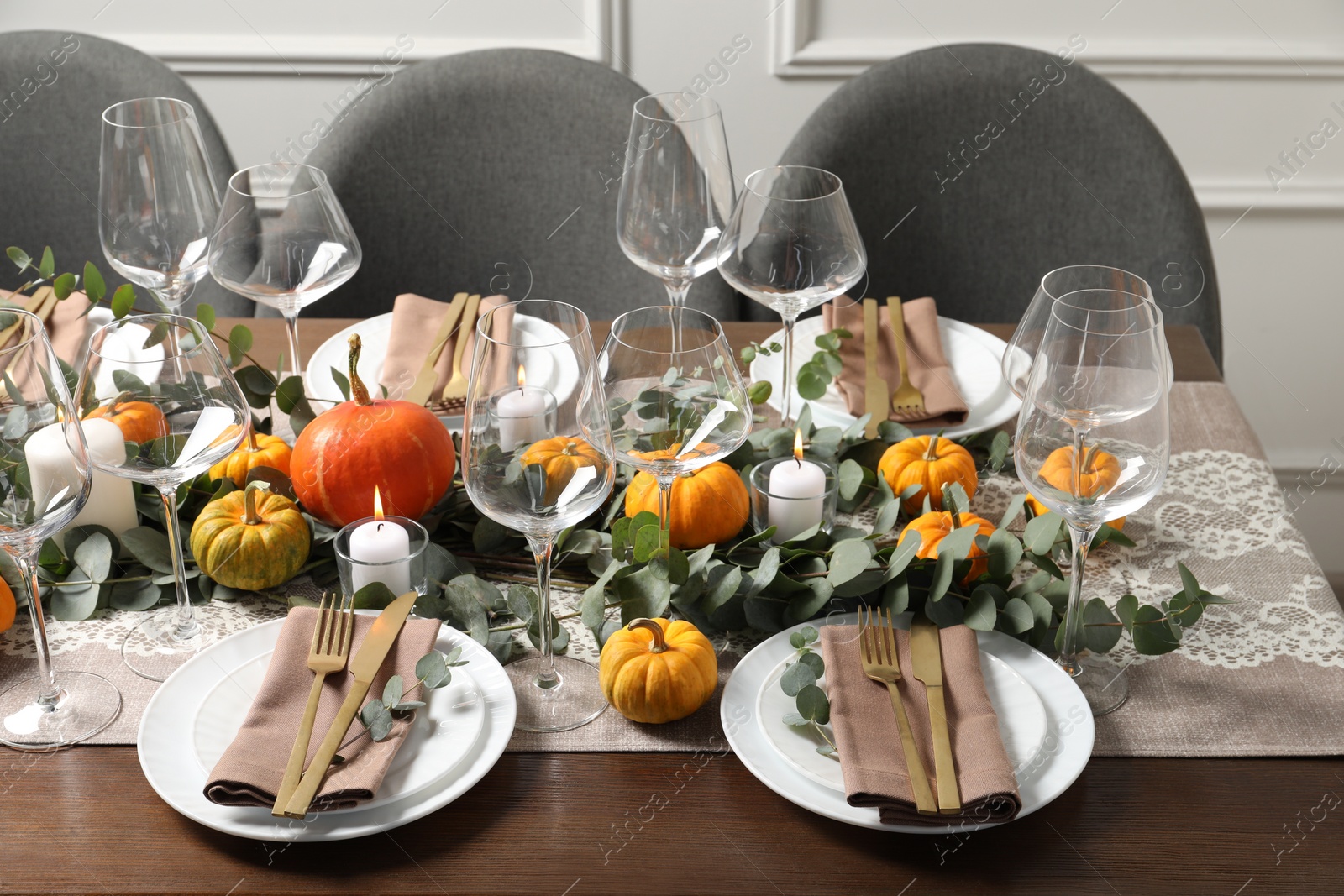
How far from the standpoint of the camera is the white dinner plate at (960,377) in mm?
1265

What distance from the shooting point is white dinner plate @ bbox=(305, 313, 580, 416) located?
75 cm

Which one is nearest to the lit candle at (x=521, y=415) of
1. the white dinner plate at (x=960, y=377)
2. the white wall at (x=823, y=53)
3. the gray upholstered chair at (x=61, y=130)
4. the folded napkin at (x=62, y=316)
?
the white dinner plate at (x=960, y=377)

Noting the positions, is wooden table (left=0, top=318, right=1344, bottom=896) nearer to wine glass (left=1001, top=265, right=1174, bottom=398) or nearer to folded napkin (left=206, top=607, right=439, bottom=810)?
folded napkin (left=206, top=607, right=439, bottom=810)

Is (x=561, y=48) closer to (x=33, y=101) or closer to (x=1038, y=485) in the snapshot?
(x=33, y=101)

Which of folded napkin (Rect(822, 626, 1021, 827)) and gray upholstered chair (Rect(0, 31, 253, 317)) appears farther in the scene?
gray upholstered chair (Rect(0, 31, 253, 317))

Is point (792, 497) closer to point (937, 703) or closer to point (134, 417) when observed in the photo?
point (937, 703)

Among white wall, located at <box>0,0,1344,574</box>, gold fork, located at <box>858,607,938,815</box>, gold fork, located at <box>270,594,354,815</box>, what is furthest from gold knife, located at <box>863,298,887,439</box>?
white wall, located at <box>0,0,1344,574</box>

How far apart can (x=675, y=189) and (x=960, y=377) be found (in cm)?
39

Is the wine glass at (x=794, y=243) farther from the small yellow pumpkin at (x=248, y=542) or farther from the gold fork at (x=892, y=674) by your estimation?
the small yellow pumpkin at (x=248, y=542)

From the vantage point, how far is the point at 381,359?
1.39 m

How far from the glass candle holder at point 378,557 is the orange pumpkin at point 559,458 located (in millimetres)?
192

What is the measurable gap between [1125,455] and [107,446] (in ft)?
2.41

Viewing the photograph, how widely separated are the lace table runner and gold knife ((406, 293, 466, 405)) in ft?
0.99

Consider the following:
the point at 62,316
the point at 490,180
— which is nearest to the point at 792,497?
the point at 62,316
